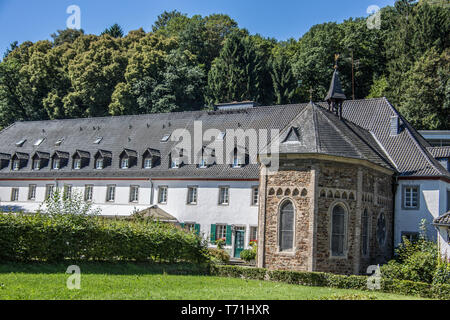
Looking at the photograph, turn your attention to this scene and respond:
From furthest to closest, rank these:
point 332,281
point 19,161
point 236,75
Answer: point 236,75, point 19,161, point 332,281

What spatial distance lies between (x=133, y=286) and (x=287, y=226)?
955 cm

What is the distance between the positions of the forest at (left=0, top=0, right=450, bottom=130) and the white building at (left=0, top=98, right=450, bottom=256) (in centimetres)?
1157

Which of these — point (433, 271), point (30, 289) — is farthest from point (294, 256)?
point (30, 289)

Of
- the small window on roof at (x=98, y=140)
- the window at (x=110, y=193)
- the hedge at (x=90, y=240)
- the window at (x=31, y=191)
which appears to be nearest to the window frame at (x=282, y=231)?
the hedge at (x=90, y=240)

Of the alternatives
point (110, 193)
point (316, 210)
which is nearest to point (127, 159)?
point (110, 193)

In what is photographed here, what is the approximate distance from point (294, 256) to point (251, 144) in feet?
49.3

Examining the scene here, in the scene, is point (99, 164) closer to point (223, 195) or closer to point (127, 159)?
point (127, 159)

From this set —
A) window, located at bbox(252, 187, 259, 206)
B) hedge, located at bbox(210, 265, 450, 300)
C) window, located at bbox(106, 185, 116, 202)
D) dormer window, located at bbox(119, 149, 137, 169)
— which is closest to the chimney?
window, located at bbox(252, 187, 259, 206)

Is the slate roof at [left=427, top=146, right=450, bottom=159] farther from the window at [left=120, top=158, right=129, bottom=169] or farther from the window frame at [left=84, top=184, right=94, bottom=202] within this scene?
the window frame at [left=84, top=184, right=94, bottom=202]

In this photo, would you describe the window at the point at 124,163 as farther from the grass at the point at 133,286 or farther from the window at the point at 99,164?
the grass at the point at 133,286

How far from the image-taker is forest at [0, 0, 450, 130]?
2174 inches

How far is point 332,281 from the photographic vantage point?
21734 millimetres

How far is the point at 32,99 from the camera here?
214 feet

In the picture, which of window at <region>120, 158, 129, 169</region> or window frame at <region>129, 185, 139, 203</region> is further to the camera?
window at <region>120, 158, 129, 169</region>
